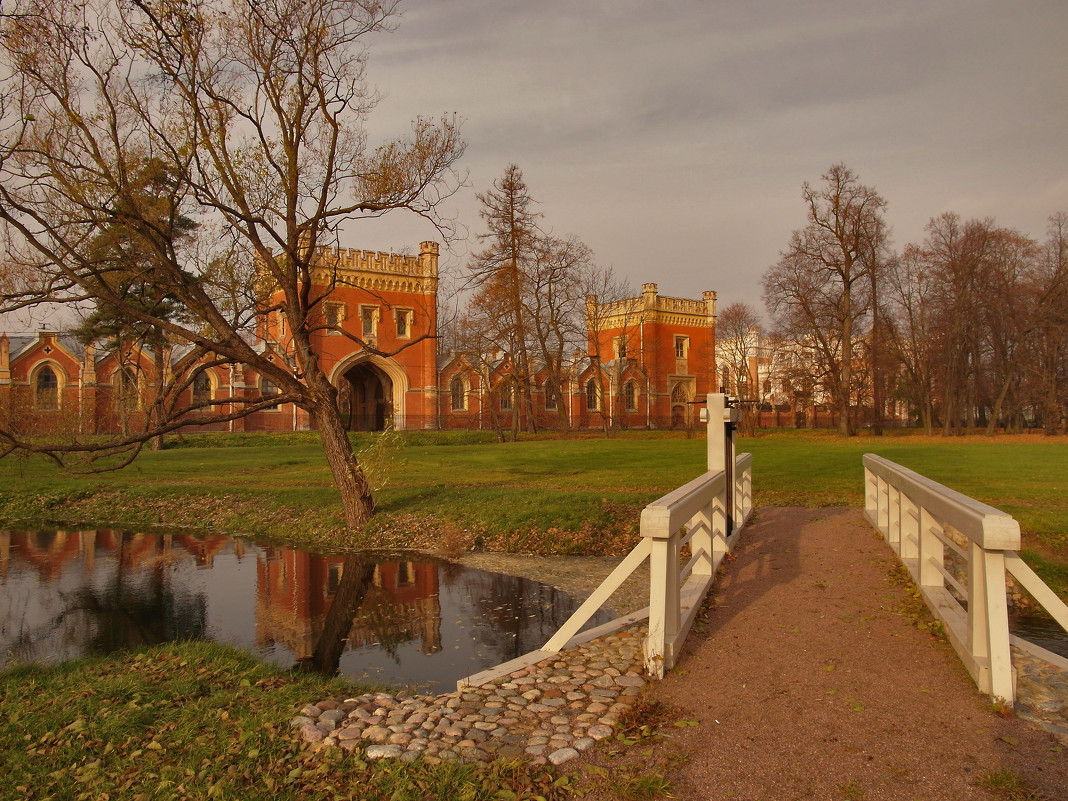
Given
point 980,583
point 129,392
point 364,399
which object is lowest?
point 980,583

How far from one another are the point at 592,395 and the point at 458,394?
11.0m

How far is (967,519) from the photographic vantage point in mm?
4277

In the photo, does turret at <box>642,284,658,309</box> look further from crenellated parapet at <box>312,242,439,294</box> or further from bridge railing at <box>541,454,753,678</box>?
bridge railing at <box>541,454,753,678</box>

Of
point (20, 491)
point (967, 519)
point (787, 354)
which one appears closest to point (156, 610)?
point (967, 519)

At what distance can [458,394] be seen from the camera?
4772 centimetres

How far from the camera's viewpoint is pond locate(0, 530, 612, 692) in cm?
690

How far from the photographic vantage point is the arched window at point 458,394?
4759cm

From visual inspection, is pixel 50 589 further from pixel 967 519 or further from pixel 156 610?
pixel 967 519

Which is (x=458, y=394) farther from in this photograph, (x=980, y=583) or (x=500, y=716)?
(x=980, y=583)

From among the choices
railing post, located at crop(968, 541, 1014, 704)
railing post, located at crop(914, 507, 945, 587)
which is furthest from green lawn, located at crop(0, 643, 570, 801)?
railing post, located at crop(914, 507, 945, 587)

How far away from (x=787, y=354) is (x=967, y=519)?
37740mm

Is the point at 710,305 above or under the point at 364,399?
above

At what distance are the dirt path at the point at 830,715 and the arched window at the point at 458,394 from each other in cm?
4136

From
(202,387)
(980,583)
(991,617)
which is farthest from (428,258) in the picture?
(991,617)
